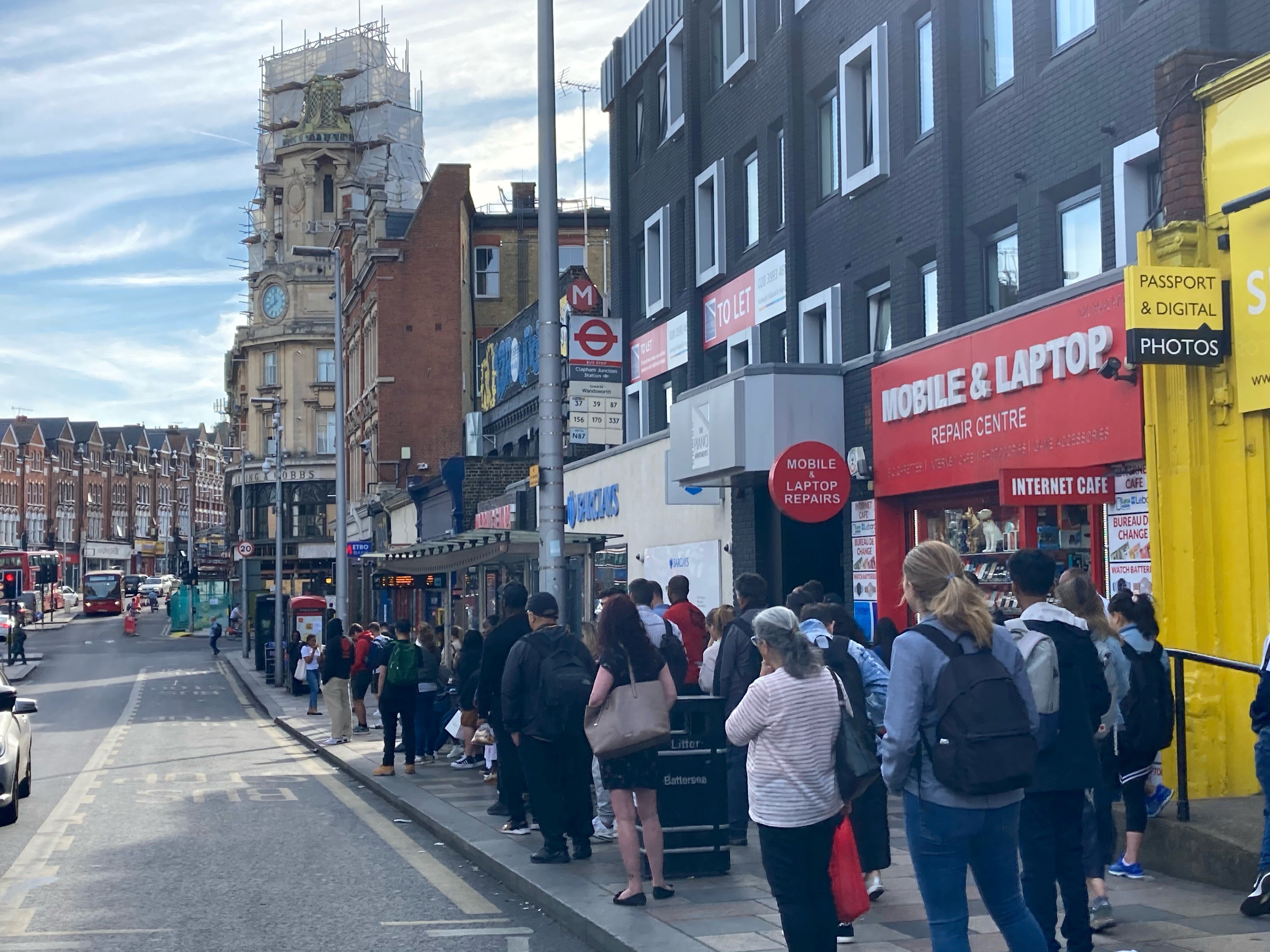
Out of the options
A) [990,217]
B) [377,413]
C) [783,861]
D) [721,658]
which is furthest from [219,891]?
[377,413]

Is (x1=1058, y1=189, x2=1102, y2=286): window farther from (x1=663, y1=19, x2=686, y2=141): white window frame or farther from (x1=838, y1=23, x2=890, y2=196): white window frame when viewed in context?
(x1=663, y1=19, x2=686, y2=141): white window frame

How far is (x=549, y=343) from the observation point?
13.9 m

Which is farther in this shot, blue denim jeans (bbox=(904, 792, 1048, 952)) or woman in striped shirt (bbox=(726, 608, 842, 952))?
woman in striped shirt (bbox=(726, 608, 842, 952))

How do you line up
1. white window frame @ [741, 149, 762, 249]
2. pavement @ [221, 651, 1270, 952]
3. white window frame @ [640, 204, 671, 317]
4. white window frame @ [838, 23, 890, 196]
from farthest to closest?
white window frame @ [640, 204, 671, 317] < white window frame @ [741, 149, 762, 249] < white window frame @ [838, 23, 890, 196] < pavement @ [221, 651, 1270, 952]

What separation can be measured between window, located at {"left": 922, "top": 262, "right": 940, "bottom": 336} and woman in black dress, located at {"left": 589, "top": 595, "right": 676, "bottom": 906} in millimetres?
9324

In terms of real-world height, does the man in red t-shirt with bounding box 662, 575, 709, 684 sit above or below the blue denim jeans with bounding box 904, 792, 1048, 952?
above

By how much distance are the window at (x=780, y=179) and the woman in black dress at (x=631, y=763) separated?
13683 millimetres

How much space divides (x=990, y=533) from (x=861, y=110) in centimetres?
666

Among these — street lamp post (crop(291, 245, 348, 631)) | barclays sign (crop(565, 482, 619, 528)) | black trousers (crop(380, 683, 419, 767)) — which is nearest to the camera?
black trousers (crop(380, 683, 419, 767))

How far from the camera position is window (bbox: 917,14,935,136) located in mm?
17422

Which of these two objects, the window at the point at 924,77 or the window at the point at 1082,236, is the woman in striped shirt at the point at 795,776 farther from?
the window at the point at 924,77

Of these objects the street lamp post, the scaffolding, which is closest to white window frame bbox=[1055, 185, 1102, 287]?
the street lamp post

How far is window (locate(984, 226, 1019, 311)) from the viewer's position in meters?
15.8

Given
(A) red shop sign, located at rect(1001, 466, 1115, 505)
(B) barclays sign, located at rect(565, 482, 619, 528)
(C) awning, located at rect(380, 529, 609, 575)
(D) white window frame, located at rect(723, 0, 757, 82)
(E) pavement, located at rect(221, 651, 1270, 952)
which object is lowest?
(E) pavement, located at rect(221, 651, 1270, 952)
